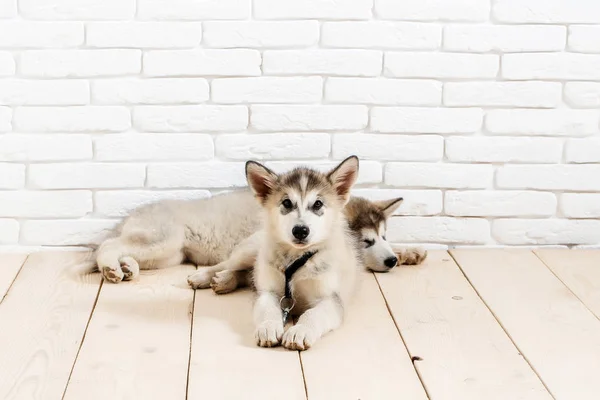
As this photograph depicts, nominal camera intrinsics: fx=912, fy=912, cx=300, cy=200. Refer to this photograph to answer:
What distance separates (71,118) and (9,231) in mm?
535

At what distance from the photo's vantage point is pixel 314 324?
2896mm

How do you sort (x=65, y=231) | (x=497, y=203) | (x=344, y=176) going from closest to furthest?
1. (x=344, y=176)
2. (x=65, y=231)
3. (x=497, y=203)

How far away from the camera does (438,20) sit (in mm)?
3660

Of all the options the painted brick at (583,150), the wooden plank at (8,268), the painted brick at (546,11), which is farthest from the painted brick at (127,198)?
the painted brick at (583,150)

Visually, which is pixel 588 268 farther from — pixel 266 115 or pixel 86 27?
pixel 86 27

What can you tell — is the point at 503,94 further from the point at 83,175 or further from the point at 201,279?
the point at 83,175

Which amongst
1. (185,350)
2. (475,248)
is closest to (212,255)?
(185,350)

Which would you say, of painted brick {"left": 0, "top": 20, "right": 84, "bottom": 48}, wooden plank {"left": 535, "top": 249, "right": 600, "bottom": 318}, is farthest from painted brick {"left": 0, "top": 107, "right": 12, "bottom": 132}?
wooden plank {"left": 535, "top": 249, "right": 600, "bottom": 318}

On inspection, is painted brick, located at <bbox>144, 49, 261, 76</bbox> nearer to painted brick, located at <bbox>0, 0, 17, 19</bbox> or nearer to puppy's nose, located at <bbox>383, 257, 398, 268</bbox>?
painted brick, located at <bbox>0, 0, 17, 19</bbox>

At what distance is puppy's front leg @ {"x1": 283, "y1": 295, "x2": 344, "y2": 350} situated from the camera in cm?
282

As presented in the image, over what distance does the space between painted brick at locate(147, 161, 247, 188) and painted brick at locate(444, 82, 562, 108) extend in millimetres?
916

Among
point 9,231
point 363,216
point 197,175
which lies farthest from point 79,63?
point 363,216

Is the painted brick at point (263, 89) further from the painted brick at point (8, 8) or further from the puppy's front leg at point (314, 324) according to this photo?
the puppy's front leg at point (314, 324)

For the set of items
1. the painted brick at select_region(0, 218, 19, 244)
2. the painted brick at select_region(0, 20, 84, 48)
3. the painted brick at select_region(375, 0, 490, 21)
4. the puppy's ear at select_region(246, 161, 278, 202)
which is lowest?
the painted brick at select_region(0, 218, 19, 244)
